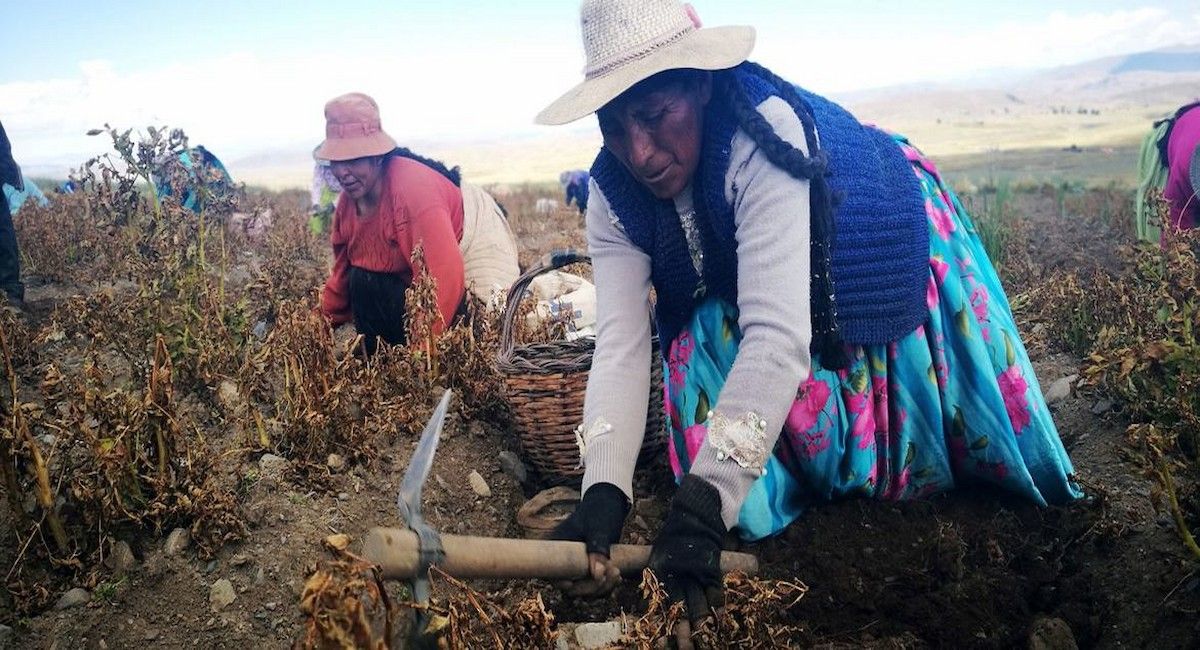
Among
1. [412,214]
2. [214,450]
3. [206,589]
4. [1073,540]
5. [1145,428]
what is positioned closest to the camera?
[1145,428]

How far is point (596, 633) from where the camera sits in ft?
6.48

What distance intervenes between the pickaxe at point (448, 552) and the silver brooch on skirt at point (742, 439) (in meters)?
0.25

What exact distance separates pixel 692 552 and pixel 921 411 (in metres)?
0.98

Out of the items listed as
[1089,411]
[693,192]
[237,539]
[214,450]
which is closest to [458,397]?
[214,450]

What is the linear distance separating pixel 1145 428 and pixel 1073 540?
2.05 feet

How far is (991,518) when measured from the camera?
2.49 metres

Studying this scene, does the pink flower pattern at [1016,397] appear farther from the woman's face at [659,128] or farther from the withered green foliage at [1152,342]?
the woman's face at [659,128]

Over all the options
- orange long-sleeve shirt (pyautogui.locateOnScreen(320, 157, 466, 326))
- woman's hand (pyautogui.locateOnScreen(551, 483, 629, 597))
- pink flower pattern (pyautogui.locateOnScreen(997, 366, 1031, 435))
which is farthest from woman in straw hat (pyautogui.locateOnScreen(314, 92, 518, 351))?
pink flower pattern (pyautogui.locateOnScreen(997, 366, 1031, 435))

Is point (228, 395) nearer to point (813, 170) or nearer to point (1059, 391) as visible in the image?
point (813, 170)

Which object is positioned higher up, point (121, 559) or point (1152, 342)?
point (1152, 342)

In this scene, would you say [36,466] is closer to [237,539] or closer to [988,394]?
[237,539]

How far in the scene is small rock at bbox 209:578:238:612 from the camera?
7.00 feet

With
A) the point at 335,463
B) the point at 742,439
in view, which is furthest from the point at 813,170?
the point at 335,463

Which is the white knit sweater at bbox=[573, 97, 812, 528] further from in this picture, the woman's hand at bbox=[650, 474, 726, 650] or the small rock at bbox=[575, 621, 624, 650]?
the small rock at bbox=[575, 621, 624, 650]
